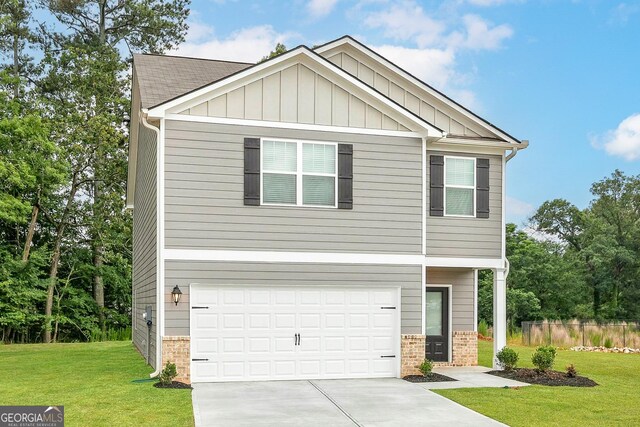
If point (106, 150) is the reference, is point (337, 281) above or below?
below

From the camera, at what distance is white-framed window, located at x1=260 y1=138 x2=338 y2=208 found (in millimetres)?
13578

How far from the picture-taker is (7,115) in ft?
89.0

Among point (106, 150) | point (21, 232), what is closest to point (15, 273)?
point (21, 232)

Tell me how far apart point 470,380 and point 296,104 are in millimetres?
6471

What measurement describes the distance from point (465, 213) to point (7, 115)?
64.7 ft

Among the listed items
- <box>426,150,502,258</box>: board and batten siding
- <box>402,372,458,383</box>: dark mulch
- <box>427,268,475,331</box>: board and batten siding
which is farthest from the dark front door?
<box>402,372,458,383</box>: dark mulch

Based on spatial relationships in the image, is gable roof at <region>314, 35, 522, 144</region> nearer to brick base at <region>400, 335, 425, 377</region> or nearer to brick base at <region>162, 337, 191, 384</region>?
brick base at <region>400, 335, 425, 377</region>

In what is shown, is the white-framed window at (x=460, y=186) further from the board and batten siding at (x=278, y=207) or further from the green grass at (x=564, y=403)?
the green grass at (x=564, y=403)

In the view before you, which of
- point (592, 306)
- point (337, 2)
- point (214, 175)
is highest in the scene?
point (337, 2)

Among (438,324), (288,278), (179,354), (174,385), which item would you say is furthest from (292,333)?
(438,324)

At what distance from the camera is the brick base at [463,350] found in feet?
53.7

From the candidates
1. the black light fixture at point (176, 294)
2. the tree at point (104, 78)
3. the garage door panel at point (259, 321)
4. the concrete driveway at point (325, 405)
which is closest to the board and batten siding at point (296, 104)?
the black light fixture at point (176, 294)

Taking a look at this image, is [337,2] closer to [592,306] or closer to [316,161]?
[316,161]

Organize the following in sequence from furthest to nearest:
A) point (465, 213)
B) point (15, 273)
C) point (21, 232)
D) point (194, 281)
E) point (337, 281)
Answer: point (21, 232) < point (15, 273) < point (465, 213) < point (337, 281) < point (194, 281)
